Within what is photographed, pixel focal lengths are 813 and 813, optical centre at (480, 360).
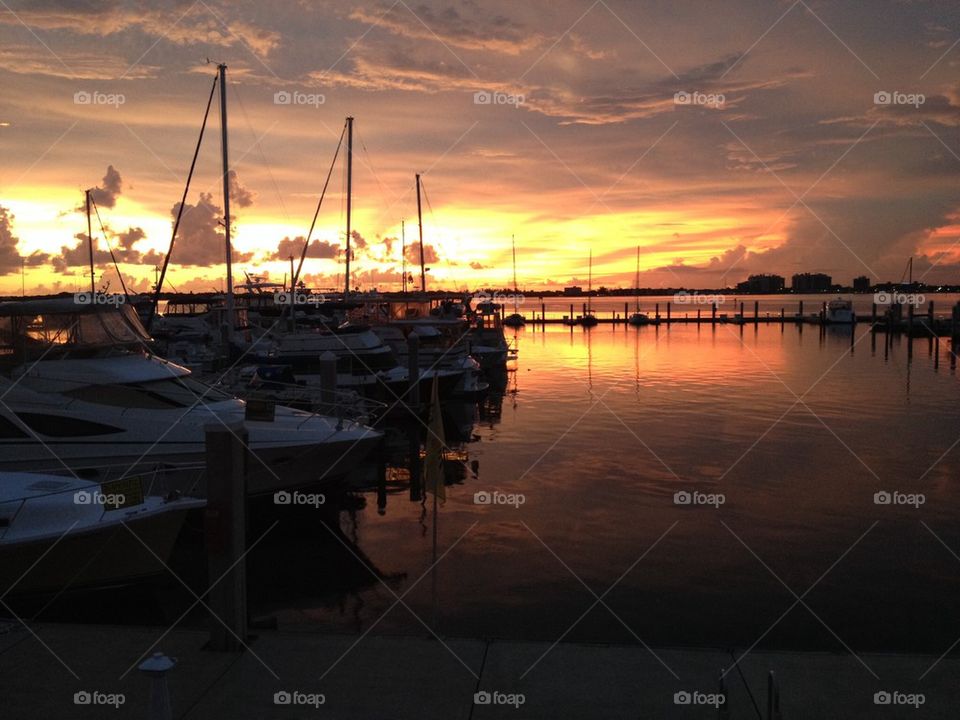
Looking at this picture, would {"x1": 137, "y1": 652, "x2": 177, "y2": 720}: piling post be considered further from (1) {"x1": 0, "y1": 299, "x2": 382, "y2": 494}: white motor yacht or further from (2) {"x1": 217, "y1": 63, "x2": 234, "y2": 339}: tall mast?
(2) {"x1": 217, "y1": 63, "x2": 234, "y2": 339}: tall mast

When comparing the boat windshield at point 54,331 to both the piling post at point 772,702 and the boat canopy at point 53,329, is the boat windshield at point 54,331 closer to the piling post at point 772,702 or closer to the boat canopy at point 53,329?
the boat canopy at point 53,329

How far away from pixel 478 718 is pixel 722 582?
24.9 ft

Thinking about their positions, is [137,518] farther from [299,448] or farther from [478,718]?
[478,718]

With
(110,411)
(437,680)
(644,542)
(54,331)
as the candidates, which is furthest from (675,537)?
(54,331)

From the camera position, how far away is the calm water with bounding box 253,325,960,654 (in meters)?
11.6

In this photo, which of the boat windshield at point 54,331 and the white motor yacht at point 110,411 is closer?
the white motor yacht at point 110,411

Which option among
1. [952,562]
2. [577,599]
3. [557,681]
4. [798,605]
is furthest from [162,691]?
[952,562]

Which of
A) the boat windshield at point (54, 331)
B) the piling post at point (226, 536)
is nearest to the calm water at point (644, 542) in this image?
the piling post at point (226, 536)

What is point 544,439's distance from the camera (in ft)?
86.0

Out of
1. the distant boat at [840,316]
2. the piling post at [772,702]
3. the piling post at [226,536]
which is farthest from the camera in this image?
the distant boat at [840,316]

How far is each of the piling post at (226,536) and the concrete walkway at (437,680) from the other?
0.24 metres

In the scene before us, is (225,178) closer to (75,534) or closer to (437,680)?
(75,534)

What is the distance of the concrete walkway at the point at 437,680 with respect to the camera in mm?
6609

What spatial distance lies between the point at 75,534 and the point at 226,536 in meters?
4.07
